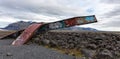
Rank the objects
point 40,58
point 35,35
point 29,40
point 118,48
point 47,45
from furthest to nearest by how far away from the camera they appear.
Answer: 1. point 35,35
2. point 29,40
3. point 47,45
4. point 118,48
5. point 40,58

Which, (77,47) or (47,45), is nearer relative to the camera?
(77,47)

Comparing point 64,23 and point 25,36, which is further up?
point 64,23

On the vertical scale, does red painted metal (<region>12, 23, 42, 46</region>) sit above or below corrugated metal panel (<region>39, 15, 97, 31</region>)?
below

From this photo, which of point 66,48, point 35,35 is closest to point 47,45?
point 66,48

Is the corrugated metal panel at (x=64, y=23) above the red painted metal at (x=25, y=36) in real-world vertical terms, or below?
above

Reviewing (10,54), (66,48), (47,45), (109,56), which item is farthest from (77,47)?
(10,54)

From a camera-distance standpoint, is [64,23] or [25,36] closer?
[25,36]

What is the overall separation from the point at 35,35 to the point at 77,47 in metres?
10.3

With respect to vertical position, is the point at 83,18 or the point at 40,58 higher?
the point at 83,18

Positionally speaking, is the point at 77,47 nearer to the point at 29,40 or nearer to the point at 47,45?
Result: the point at 47,45

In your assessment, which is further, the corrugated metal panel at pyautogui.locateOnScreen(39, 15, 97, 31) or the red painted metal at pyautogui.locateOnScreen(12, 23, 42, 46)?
the corrugated metal panel at pyautogui.locateOnScreen(39, 15, 97, 31)

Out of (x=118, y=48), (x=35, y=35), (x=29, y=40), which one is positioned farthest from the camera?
(x=35, y=35)

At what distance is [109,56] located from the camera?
62.8ft

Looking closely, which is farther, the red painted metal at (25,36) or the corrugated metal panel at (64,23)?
the corrugated metal panel at (64,23)
